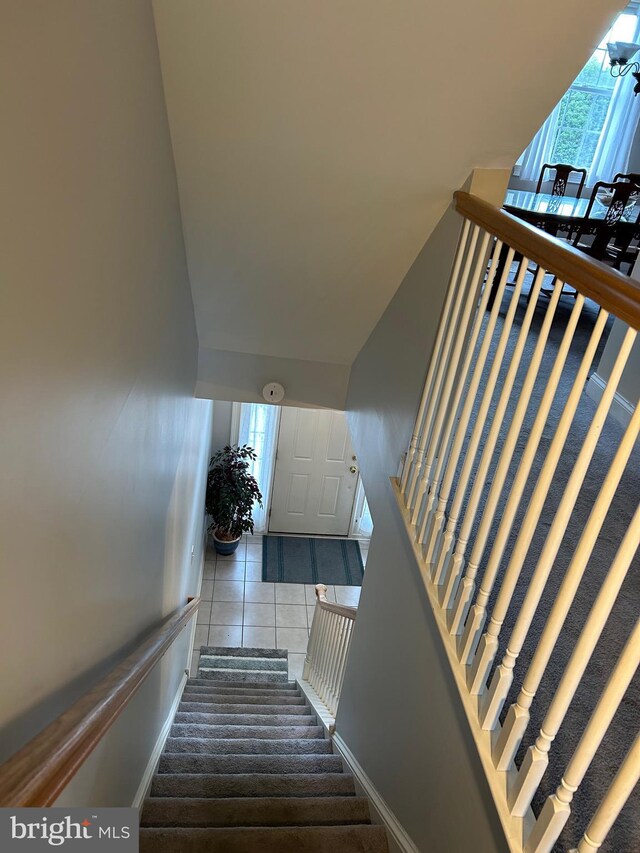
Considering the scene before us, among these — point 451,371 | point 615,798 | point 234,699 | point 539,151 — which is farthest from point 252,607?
point 539,151

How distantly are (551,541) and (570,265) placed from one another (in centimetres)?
58

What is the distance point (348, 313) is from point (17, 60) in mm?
2602

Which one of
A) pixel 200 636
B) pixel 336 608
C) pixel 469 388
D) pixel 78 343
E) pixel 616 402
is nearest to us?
pixel 78 343

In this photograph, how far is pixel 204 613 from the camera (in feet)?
19.4

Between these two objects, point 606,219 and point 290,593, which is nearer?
point 606,219

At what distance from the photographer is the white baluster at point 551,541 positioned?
1.11 meters

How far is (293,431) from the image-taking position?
22.2 feet

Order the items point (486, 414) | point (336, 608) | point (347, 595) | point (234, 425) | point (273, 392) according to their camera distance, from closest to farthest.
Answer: point (486, 414) → point (336, 608) → point (273, 392) → point (347, 595) → point (234, 425)

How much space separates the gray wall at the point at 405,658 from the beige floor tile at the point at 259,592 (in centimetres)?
287

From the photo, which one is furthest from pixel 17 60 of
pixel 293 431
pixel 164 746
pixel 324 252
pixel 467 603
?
pixel 293 431

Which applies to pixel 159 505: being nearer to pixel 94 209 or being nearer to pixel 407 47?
pixel 94 209

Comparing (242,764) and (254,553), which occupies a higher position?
(242,764)

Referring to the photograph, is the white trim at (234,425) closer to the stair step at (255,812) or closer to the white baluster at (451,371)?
the stair step at (255,812)

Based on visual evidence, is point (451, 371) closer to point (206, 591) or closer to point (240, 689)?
point (240, 689)
